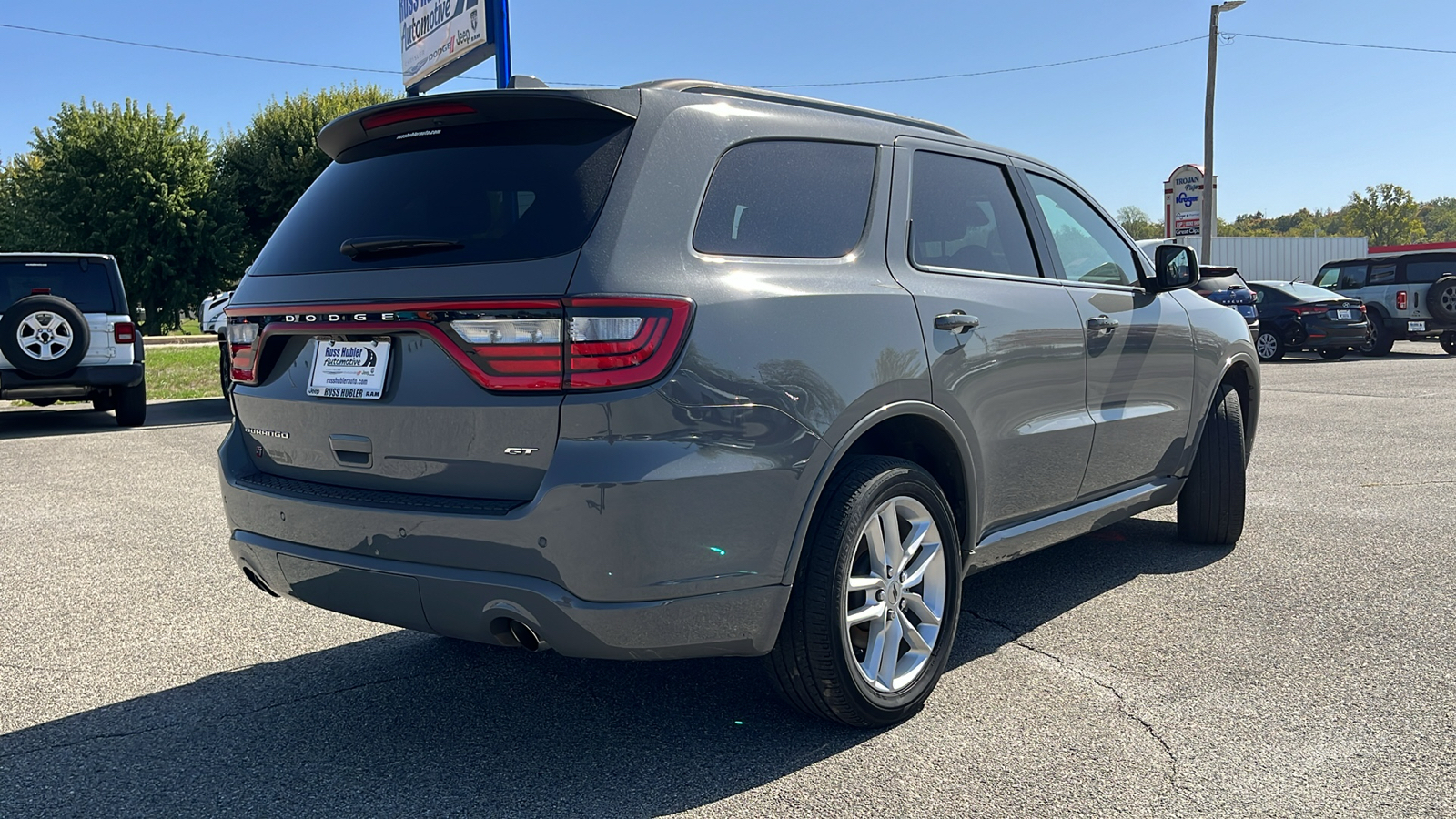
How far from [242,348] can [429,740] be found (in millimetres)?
1281

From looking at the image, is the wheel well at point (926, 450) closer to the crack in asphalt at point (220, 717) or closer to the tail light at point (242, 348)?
the crack in asphalt at point (220, 717)

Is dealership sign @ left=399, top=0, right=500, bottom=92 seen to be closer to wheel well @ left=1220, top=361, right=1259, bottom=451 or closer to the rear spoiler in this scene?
wheel well @ left=1220, top=361, right=1259, bottom=451

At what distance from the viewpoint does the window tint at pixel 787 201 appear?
2994mm

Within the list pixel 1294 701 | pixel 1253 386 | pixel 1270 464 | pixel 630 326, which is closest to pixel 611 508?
pixel 630 326

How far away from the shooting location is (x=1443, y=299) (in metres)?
20.4

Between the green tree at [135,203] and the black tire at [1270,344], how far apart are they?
32.3 metres

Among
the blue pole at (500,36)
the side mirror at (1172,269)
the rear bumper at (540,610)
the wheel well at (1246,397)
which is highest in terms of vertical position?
the blue pole at (500,36)

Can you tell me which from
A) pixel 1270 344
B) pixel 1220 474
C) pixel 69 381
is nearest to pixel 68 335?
pixel 69 381

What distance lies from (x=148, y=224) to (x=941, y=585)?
1581 inches

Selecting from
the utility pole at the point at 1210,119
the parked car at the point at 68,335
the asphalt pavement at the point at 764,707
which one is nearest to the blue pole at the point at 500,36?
the parked car at the point at 68,335

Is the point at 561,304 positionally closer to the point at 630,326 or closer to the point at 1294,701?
the point at 630,326

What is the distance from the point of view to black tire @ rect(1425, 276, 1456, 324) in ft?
66.6

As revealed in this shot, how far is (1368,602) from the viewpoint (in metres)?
4.48

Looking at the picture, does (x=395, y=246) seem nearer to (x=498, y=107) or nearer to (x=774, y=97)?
(x=498, y=107)
